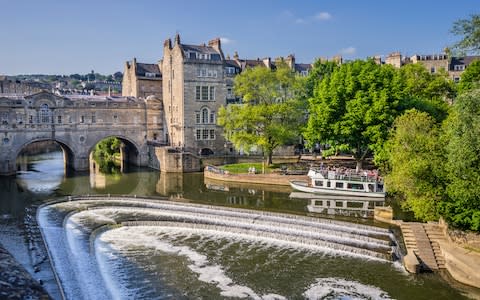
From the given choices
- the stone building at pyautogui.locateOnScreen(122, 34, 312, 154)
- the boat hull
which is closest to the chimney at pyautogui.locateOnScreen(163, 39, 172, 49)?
the stone building at pyautogui.locateOnScreen(122, 34, 312, 154)

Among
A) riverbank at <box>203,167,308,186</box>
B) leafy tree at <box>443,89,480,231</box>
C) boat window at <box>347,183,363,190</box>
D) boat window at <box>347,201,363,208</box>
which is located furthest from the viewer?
riverbank at <box>203,167,308,186</box>

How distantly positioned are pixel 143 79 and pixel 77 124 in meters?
20.1

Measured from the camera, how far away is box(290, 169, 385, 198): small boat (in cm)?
4484

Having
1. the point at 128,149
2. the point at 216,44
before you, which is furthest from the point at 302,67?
the point at 128,149

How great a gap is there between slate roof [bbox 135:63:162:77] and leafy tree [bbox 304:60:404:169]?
38.5 m

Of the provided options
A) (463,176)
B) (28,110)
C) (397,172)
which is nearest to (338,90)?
(397,172)

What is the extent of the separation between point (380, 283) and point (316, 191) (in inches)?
938

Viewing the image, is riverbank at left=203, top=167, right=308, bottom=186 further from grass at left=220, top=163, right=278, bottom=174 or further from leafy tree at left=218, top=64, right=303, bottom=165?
leafy tree at left=218, top=64, right=303, bottom=165

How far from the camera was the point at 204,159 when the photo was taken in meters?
63.9

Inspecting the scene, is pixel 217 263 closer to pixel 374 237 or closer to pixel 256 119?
pixel 374 237

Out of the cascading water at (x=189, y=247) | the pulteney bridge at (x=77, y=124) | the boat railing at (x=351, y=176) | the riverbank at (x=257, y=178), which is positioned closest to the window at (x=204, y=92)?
the pulteney bridge at (x=77, y=124)

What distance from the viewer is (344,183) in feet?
151

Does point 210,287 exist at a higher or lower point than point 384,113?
lower

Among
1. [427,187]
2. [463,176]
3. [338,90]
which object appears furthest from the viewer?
[338,90]
